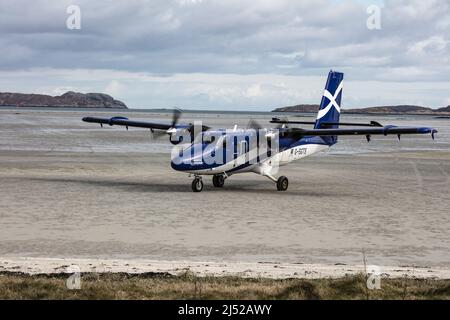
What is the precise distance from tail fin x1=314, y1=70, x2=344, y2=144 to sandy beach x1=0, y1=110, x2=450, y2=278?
8.01ft

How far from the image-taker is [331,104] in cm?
3125

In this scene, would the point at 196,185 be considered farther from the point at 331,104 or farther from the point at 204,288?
the point at 204,288

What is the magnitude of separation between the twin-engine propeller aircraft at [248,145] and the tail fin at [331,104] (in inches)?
1.7

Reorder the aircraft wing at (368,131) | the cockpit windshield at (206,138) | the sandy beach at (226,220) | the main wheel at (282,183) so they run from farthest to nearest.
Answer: the main wheel at (282,183) < the cockpit windshield at (206,138) < the aircraft wing at (368,131) < the sandy beach at (226,220)

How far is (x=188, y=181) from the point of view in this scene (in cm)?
2961

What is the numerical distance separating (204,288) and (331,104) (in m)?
21.5

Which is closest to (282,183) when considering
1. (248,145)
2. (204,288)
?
(248,145)

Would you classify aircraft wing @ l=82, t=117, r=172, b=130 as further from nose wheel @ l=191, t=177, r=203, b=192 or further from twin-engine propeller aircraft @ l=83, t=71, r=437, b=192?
nose wheel @ l=191, t=177, r=203, b=192

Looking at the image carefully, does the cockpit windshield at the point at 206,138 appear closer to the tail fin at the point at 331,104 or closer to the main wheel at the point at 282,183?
the main wheel at the point at 282,183

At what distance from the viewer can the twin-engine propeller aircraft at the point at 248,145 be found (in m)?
24.7

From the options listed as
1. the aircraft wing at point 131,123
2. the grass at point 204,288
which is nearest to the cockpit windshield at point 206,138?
the aircraft wing at point 131,123
